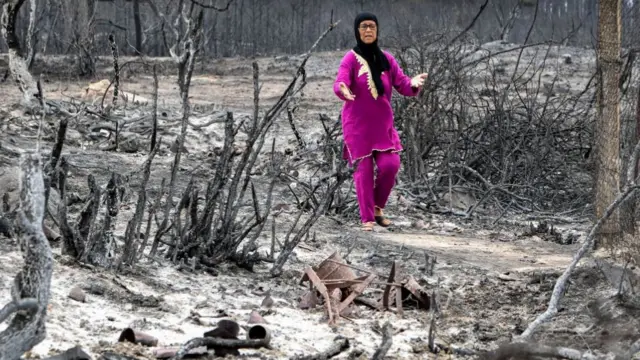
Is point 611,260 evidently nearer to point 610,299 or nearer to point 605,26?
point 610,299

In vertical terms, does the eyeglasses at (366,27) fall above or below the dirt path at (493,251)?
above

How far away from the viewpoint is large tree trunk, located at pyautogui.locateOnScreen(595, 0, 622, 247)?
18.4ft

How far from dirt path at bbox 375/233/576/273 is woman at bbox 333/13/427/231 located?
42cm

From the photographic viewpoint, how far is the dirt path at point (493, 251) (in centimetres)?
602

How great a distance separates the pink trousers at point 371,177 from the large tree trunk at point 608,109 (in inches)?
66.5

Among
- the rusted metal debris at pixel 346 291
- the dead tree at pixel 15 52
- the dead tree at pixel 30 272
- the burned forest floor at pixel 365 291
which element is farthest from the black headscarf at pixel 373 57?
the dead tree at pixel 30 272

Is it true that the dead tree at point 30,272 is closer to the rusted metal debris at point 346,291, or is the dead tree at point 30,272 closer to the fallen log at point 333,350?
the fallen log at point 333,350

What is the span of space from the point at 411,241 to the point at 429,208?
4.97ft

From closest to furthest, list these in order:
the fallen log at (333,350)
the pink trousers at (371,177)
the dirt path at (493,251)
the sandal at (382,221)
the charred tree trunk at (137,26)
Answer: the fallen log at (333,350)
the dirt path at (493,251)
the pink trousers at (371,177)
the sandal at (382,221)
the charred tree trunk at (137,26)

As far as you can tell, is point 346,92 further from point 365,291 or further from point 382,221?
point 365,291

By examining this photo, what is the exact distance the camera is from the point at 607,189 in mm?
5691

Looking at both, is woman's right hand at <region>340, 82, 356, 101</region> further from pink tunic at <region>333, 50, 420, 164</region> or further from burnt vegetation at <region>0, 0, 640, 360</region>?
burnt vegetation at <region>0, 0, 640, 360</region>

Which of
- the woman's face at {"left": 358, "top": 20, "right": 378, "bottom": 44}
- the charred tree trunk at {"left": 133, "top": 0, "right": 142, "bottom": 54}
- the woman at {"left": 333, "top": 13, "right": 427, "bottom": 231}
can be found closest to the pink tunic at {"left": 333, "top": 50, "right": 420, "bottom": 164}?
the woman at {"left": 333, "top": 13, "right": 427, "bottom": 231}

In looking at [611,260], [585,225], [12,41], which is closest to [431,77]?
[585,225]
